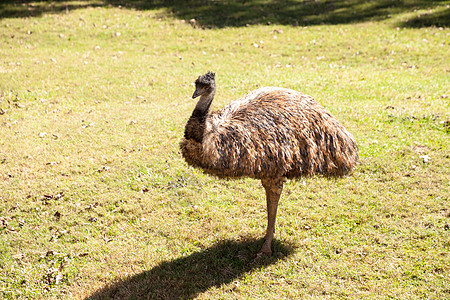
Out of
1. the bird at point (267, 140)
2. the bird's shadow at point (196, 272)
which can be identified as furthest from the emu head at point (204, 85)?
the bird's shadow at point (196, 272)

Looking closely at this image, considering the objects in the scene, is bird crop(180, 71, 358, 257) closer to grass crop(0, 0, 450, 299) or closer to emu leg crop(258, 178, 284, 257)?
emu leg crop(258, 178, 284, 257)

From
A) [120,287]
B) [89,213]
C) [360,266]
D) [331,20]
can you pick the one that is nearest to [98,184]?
[89,213]

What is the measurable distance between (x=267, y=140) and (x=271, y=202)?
42.8 inches

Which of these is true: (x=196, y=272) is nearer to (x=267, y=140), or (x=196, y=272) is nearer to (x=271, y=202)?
(x=271, y=202)

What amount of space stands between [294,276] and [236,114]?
8.45ft

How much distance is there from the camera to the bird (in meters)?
5.55

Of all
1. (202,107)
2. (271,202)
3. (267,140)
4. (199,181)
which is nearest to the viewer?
(202,107)

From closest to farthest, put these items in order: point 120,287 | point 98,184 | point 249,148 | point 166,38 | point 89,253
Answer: point 249,148, point 120,287, point 89,253, point 98,184, point 166,38

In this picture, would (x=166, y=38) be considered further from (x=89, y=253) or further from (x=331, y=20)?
(x=89, y=253)

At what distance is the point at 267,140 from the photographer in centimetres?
589

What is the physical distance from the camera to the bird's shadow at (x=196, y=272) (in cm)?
608

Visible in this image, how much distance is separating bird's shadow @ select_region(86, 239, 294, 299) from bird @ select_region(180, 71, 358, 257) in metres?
0.30

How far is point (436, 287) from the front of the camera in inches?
232

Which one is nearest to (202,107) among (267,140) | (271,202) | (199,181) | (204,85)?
(204,85)
